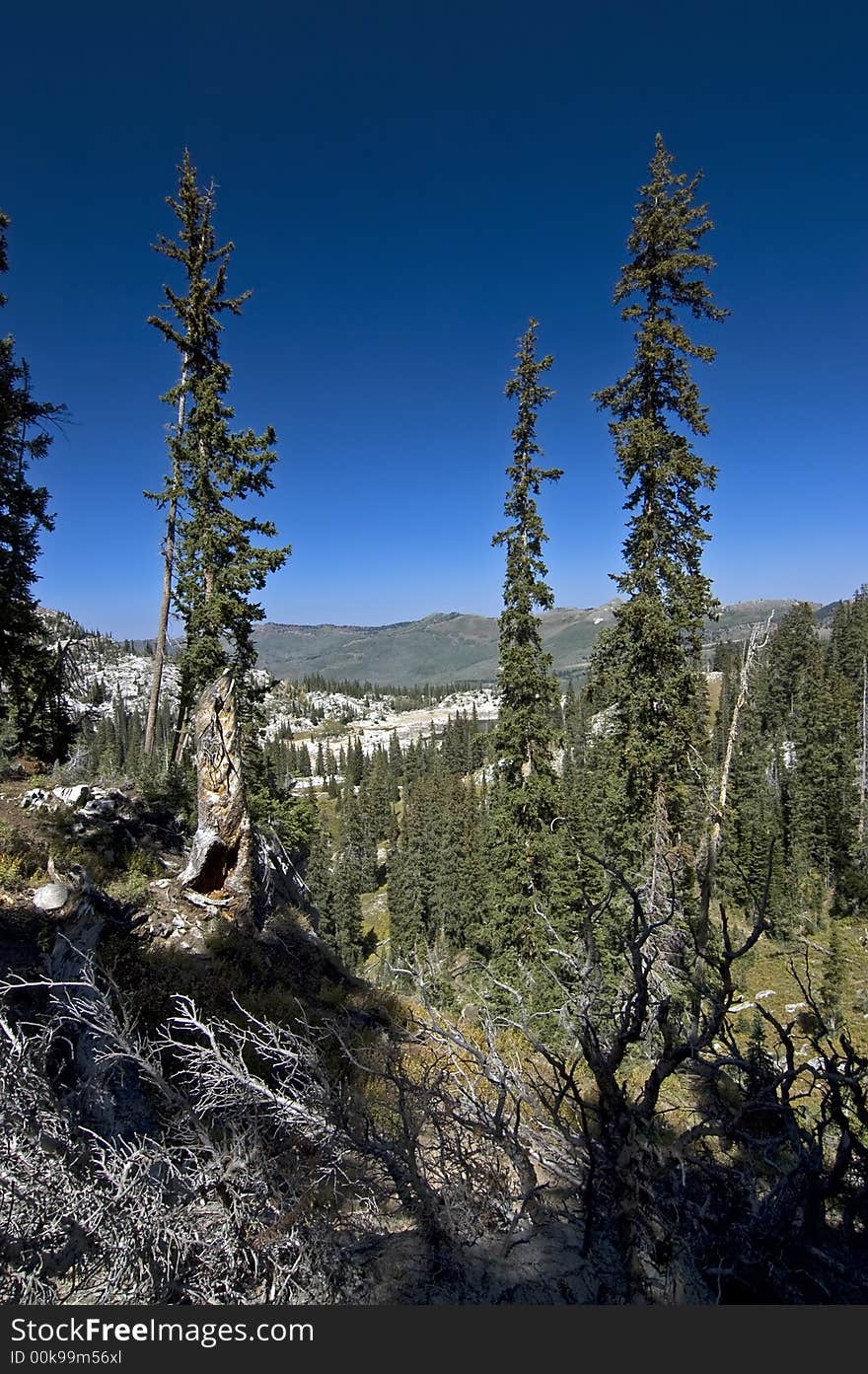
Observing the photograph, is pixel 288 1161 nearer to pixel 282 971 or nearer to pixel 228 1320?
pixel 228 1320

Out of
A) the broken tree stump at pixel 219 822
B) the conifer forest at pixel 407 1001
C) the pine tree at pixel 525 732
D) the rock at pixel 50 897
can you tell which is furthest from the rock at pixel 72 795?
the pine tree at pixel 525 732

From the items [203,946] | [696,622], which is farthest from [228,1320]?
[696,622]

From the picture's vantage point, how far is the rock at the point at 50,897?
7684 millimetres

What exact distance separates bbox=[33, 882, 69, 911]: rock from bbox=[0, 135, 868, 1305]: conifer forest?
2.3 inches

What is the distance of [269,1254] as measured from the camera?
3406 mm

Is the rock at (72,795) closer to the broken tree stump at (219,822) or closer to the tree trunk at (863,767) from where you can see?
the broken tree stump at (219,822)

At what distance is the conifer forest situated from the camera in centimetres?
332

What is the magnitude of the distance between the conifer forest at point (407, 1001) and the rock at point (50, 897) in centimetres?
6

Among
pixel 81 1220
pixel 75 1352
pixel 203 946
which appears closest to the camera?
pixel 75 1352

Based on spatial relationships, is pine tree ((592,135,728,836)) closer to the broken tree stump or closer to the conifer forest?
the conifer forest

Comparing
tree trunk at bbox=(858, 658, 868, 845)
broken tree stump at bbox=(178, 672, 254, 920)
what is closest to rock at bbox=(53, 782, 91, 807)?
broken tree stump at bbox=(178, 672, 254, 920)

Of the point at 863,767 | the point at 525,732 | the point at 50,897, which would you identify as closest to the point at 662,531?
the point at 525,732

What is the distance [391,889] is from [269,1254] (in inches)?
2717

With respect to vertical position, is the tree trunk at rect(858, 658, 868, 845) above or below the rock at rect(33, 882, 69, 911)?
below
